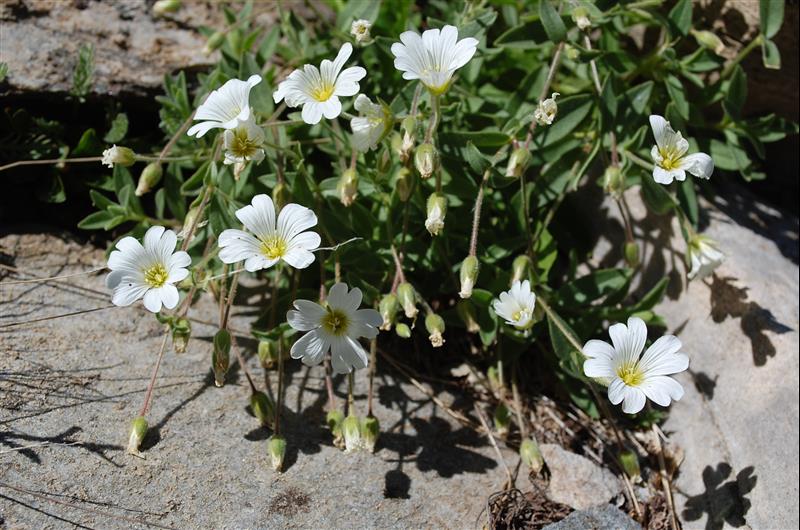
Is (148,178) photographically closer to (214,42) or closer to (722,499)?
(214,42)

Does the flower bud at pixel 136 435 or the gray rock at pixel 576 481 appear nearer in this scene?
the flower bud at pixel 136 435

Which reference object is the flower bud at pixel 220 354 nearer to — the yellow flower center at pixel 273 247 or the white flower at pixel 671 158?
the yellow flower center at pixel 273 247

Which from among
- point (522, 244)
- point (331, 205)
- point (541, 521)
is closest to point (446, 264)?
point (522, 244)

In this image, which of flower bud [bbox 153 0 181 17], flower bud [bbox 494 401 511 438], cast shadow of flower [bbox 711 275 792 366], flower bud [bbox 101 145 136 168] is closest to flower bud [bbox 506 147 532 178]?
flower bud [bbox 494 401 511 438]

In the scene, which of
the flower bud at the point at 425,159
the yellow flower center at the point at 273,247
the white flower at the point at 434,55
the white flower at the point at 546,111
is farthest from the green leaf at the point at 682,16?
the yellow flower center at the point at 273,247

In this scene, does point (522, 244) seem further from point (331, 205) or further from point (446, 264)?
point (331, 205)

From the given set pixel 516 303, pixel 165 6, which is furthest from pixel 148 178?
pixel 516 303
